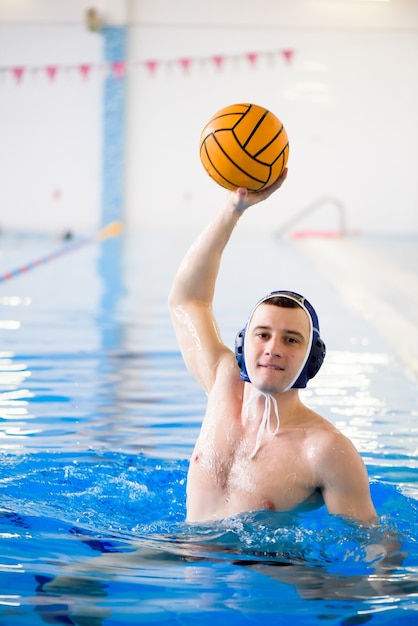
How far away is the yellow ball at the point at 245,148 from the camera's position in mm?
3355

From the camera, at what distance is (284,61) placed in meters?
19.6

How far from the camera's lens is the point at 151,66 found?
19469 mm

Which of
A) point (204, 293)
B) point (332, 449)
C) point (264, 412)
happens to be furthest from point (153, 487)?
point (332, 449)

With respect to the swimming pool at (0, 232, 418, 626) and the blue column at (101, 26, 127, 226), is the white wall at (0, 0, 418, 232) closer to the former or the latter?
the blue column at (101, 26, 127, 226)

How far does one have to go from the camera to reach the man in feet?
8.90

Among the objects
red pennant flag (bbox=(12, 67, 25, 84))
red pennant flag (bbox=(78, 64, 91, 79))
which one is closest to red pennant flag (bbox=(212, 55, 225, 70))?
red pennant flag (bbox=(78, 64, 91, 79))

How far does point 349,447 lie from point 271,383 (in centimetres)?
29

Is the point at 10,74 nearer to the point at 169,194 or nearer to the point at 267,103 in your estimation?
the point at 169,194

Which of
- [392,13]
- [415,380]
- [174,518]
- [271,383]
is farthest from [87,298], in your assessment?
[392,13]

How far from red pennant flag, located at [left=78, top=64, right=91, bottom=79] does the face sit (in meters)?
17.3

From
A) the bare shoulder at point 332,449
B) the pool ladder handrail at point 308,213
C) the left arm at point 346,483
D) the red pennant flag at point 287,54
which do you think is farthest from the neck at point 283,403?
the red pennant flag at point 287,54

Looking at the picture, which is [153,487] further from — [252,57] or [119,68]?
[252,57]

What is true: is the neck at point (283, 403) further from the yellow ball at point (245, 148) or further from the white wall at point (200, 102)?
the white wall at point (200, 102)

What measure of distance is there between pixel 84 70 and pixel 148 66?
133 centimetres
